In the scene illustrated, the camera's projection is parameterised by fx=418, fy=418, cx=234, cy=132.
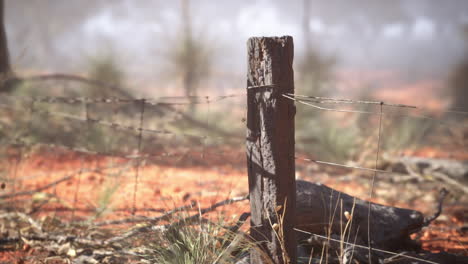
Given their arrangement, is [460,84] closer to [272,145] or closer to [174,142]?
[174,142]

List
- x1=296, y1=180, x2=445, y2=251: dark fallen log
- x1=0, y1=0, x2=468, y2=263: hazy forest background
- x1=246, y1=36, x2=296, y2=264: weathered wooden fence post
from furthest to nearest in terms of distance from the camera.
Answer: x1=0, y1=0, x2=468, y2=263: hazy forest background → x1=296, y1=180, x2=445, y2=251: dark fallen log → x1=246, y1=36, x2=296, y2=264: weathered wooden fence post

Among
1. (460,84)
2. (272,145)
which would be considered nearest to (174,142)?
(272,145)

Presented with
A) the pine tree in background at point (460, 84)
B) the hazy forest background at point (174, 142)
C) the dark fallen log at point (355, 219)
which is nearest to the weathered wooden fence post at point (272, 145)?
the hazy forest background at point (174, 142)

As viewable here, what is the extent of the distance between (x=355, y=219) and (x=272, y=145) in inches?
36.6

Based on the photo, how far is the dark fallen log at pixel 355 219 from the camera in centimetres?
250

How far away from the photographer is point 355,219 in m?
2.58

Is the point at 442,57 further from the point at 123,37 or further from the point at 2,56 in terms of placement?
the point at 123,37

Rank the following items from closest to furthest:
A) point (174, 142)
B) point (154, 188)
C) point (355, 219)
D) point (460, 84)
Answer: point (355, 219), point (154, 188), point (174, 142), point (460, 84)

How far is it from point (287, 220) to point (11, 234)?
208 cm

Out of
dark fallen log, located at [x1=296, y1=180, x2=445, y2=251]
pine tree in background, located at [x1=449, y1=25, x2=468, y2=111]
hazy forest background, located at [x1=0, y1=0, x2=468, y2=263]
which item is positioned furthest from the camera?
pine tree in background, located at [x1=449, y1=25, x2=468, y2=111]

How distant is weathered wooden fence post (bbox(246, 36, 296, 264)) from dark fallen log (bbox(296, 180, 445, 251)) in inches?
17.0

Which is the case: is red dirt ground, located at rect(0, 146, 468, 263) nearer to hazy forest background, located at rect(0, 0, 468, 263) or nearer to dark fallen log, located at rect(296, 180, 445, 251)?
hazy forest background, located at rect(0, 0, 468, 263)

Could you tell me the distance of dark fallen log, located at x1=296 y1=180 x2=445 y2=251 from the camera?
98.6 inches

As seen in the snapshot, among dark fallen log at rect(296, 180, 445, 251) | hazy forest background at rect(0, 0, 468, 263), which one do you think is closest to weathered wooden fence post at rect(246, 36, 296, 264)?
hazy forest background at rect(0, 0, 468, 263)
